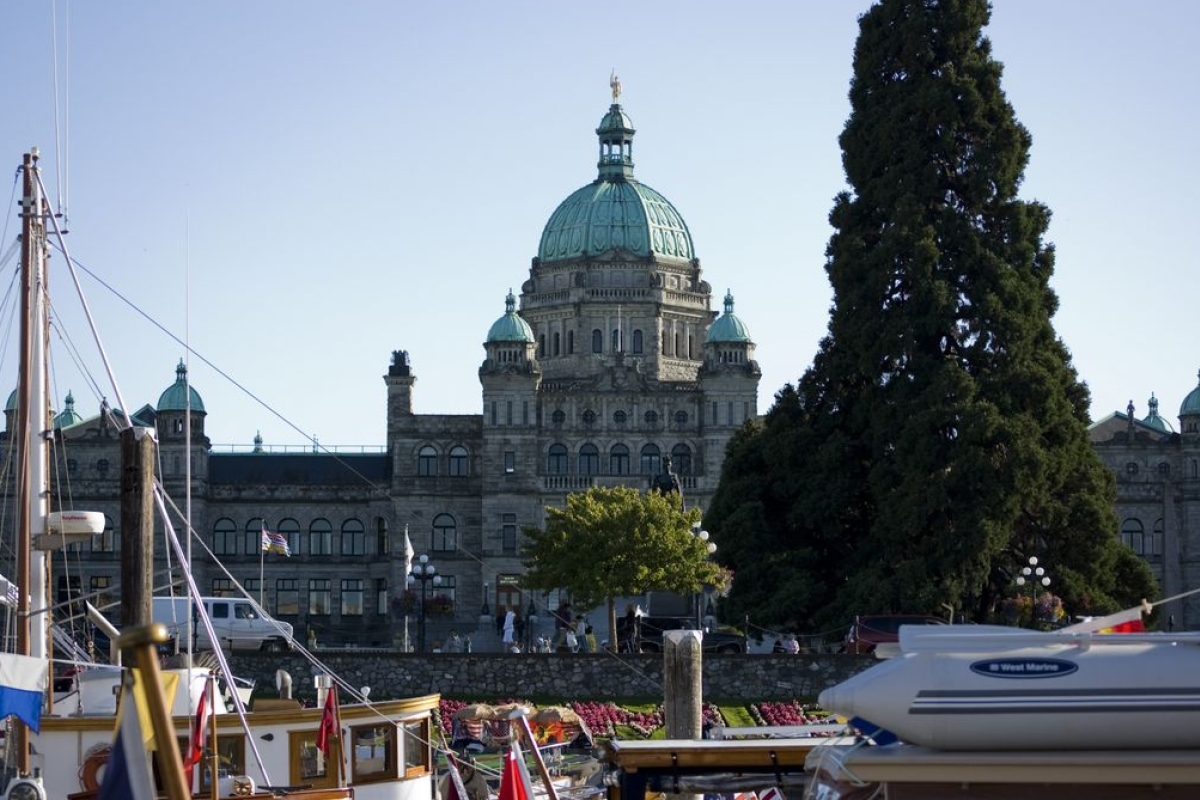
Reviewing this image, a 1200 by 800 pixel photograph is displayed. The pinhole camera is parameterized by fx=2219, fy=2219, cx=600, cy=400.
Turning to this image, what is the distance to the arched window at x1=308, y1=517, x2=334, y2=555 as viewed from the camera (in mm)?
109750

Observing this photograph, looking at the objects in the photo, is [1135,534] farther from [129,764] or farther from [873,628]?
[129,764]

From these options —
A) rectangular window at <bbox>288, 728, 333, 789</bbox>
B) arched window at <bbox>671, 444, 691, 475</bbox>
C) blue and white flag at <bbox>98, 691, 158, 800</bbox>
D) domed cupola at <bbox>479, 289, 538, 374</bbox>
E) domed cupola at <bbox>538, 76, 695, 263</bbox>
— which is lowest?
rectangular window at <bbox>288, 728, 333, 789</bbox>

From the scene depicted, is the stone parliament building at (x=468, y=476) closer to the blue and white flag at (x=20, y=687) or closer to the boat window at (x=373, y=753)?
the boat window at (x=373, y=753)

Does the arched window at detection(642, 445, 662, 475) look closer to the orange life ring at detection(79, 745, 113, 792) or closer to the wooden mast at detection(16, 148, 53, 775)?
the wooden mast at detection(16, 148, 53, 775)

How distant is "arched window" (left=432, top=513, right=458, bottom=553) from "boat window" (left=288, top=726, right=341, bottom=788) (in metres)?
74.5

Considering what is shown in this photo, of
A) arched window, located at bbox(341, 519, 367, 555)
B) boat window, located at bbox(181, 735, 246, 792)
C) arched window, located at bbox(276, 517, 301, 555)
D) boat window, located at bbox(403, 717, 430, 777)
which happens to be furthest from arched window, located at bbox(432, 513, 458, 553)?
boat window, located at bbox(181, 735, 246, 792)

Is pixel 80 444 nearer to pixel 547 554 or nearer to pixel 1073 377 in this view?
pixel 547 554

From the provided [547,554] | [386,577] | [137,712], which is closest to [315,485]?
[386,577]

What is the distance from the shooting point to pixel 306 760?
32.3m

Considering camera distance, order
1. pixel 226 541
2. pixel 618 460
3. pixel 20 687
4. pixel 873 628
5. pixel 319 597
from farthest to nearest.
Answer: pixel 226 541 → pixel 319 597 → pixel 618 460 → pixel 873 628 → pixel 20 687

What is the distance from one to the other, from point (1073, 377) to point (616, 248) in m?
59.7

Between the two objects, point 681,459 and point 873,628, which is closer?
point 873,628

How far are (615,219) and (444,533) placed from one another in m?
23.3

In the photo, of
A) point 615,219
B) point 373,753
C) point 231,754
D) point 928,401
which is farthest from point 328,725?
point 615,219
